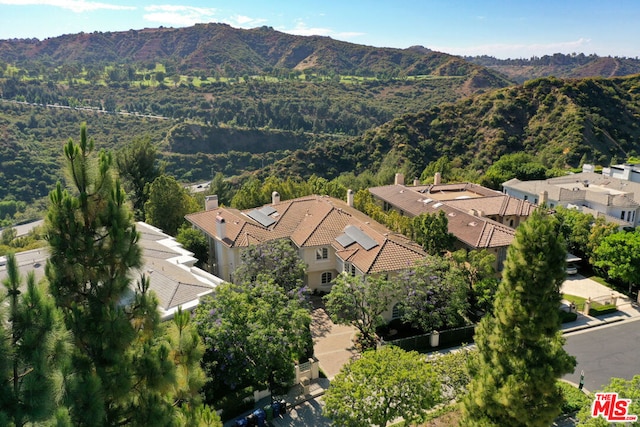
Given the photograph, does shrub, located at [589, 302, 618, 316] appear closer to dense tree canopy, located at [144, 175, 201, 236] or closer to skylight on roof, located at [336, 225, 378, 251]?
skylight on roof, located at [336, 225, 378, 251]

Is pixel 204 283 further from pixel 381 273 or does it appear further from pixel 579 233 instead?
pixel 579 233

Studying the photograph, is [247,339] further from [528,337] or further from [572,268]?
[572,268]

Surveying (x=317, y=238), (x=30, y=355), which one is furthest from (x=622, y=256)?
(x=30, y=355)

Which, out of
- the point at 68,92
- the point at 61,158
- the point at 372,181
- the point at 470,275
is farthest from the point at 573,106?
the point at 68,92

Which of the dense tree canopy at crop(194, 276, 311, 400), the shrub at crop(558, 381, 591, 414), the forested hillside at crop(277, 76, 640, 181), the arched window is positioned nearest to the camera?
the dense tree canopy at crop(194, 276, 311, 400)

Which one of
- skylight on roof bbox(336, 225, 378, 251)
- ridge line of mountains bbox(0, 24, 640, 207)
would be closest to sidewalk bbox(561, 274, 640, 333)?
skylight on roof bbox(336, 225, 378, 251)

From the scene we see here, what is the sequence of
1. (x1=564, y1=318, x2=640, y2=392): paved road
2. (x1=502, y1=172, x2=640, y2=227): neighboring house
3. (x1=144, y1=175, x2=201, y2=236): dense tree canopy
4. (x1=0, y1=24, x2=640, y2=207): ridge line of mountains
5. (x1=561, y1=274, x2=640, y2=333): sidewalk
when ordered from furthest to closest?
(x1=0, y1=24, x2=640, y2=207): ridge line of mountains < (x1=502, y1=172, x2=640, y2=227): neighboring house < (x1=144, y1=175, x2=201, y2=236): dense tree canopy < (x1=561, y1=274, x2=640, y2=333): sidewalk < (x1=564, y1=318, x2=640, y2=392): paved road
